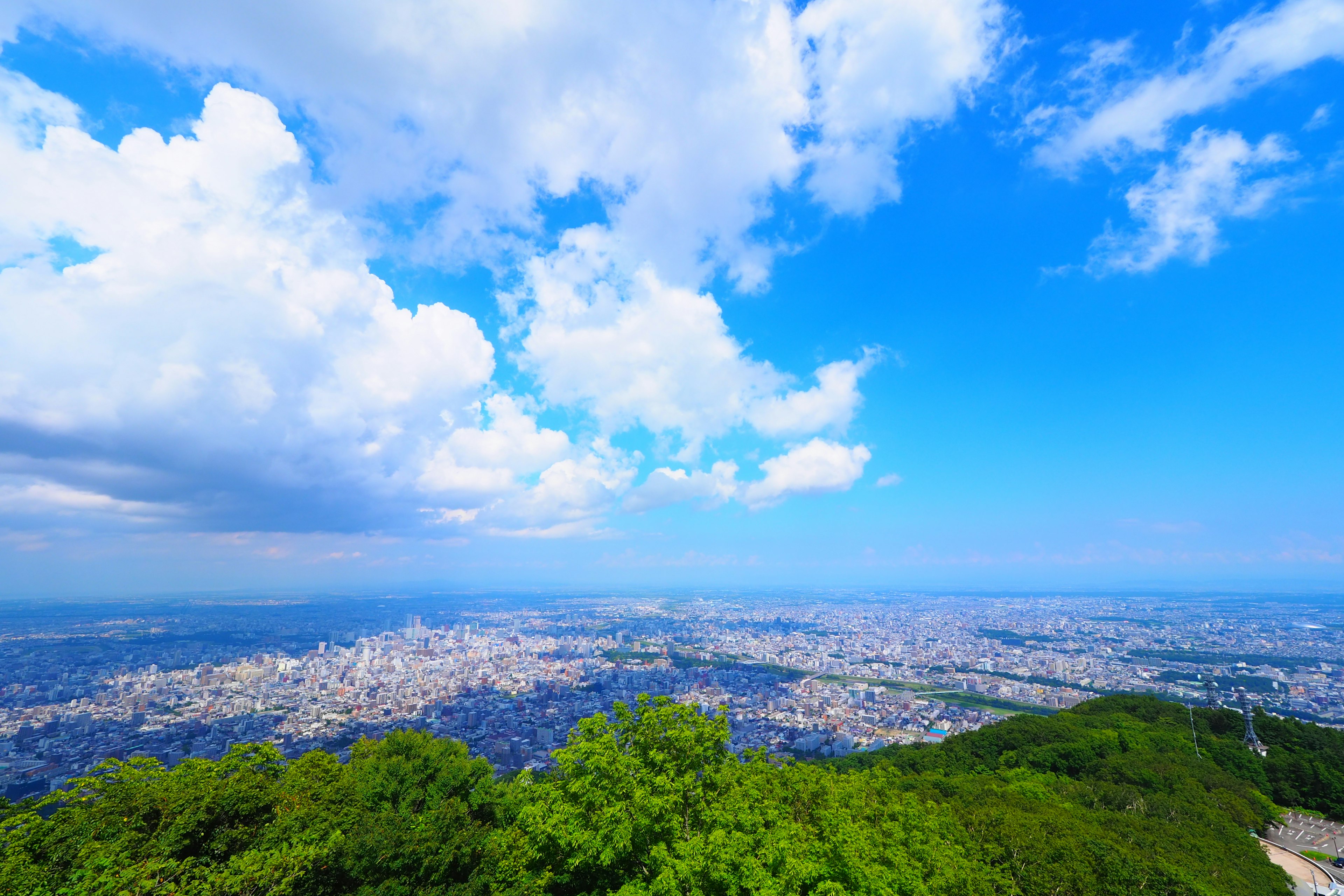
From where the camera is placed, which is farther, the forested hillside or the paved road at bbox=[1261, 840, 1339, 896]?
the paved road at bbox=[1261, 840, 1339, 896]

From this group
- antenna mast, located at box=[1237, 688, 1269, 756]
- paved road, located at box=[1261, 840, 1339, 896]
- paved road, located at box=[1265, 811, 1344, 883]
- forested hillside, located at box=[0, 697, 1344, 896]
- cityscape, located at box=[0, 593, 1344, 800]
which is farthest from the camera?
cityscape, located at box=[0, 593, 1344, 800]

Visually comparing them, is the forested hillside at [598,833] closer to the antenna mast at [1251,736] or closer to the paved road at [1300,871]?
the paved road at [1300,871]

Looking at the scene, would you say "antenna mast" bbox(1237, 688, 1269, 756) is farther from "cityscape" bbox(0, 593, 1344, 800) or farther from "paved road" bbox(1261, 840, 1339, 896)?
"paved road" bbox(1261, 840, 1339, 896)

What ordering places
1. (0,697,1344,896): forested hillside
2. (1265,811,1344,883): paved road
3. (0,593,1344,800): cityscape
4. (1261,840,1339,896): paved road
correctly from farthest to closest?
(0,593,1344,800): cityscape
(1265,811,1344,883): paved road
(1261,840,1339,896): paved road
(0,697,1344,896): forested hillside

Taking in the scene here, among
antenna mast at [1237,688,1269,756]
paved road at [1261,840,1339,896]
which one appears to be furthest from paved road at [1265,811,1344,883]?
antenna mast at [1237,688,1269,756]

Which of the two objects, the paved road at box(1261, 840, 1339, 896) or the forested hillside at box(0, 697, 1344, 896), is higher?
the forested hillside at box(0, 697, 1344, 896)

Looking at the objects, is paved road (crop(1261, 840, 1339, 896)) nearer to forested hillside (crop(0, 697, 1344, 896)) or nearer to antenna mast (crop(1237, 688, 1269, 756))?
forested hillside (crop(0, 697, 1344, 896))

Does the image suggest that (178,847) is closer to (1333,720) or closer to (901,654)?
(1333,720)

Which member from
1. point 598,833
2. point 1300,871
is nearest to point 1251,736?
point 1300,871

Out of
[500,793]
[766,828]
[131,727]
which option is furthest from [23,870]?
[131,727]
